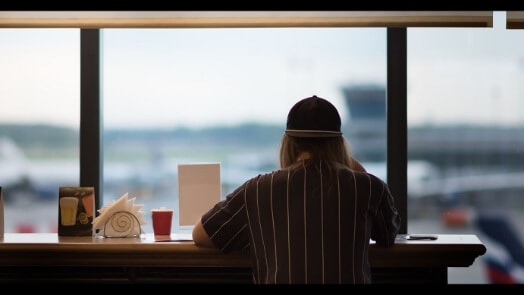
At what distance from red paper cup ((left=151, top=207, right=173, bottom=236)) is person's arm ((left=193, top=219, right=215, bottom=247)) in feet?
1.25

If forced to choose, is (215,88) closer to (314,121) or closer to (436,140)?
(436,140)

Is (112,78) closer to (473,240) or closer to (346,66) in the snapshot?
A: (346,66)

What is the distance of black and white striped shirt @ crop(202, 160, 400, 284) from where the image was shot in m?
2.08

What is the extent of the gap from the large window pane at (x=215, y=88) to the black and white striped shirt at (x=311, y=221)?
147cm

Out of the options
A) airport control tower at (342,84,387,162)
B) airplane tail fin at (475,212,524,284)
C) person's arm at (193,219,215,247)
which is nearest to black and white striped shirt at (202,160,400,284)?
person's arm at (193,219,215,247)

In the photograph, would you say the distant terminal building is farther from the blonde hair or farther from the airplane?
the blonde hair

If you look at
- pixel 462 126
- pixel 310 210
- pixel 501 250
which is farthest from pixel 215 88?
pixel 501 250

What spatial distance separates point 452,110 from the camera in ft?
11.8

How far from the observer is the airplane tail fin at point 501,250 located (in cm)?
399

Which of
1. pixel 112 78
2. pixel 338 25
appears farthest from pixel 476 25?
pixel 112 78

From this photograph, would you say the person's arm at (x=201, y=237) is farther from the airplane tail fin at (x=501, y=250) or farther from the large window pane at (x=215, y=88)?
the airplane tail fin at (x=501, y=250)

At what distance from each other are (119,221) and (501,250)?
246 cm

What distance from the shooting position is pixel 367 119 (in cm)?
358

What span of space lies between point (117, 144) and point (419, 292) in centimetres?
263
